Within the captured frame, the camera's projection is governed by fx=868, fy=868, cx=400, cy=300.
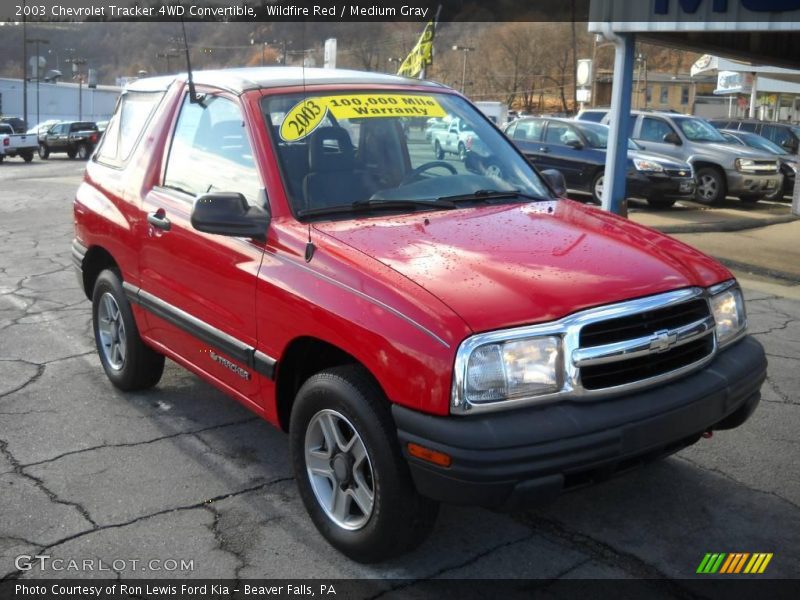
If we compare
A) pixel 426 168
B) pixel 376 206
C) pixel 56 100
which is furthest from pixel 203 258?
pixel 56 100

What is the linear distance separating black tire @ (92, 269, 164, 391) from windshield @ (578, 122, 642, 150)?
12.0m

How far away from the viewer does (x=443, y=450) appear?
9.09 feet

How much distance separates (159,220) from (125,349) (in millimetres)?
1024

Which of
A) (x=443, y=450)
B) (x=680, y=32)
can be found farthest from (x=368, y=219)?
(x=680, y=32)

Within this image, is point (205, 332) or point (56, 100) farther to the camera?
point (56, 100)

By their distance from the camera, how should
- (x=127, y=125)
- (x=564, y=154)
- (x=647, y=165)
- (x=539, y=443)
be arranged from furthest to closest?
(x=564, y=154)
(x=647, y=165)
(x=127, y=125)
(x=539, y=443)

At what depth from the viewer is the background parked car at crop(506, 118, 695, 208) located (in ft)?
49.4

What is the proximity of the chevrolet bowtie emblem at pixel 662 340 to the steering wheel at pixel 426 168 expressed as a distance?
1425 millimetres

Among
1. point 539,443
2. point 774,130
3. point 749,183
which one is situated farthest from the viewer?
point 774,130

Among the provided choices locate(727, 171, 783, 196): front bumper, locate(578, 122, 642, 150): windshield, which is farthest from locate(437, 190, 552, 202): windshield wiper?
locate(727, 171, 783, 196): front bumper

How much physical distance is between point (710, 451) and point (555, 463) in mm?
1914

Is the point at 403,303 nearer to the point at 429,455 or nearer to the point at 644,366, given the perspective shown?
the point at 429,455

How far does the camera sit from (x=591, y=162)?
15.4m

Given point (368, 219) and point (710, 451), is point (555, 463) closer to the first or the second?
point (368, 219)
